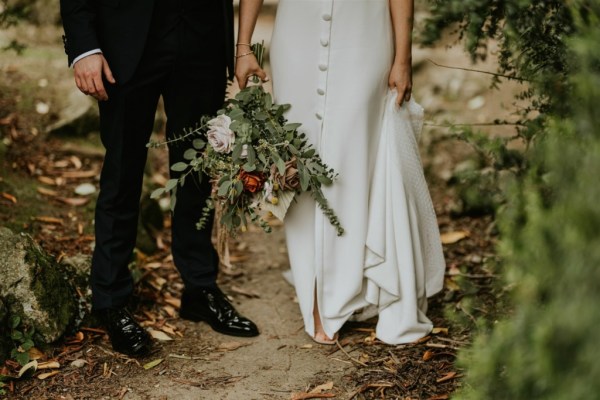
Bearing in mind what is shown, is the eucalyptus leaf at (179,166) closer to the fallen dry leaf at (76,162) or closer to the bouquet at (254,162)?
the bouquet at (254,162)

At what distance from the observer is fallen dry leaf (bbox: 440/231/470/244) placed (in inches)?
175

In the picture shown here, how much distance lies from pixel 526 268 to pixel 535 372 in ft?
0.85

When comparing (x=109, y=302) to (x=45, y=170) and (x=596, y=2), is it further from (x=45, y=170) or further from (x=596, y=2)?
(x=596, y=2)

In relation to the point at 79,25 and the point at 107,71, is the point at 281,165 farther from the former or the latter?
the point at 79,25

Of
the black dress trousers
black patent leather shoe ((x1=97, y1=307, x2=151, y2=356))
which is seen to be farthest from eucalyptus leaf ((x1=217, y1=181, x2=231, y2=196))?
black patent leather shoe ((x1=97, y1=307, x2=151, y2=356))

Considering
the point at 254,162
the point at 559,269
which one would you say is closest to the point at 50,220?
the point at 254,162

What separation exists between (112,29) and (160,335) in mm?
1524

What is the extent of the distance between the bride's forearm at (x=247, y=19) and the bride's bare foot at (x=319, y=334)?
138cm

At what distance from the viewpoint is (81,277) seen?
3.49 metres

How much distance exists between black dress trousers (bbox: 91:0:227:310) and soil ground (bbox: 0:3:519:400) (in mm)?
422

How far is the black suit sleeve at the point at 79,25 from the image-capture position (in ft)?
9.41

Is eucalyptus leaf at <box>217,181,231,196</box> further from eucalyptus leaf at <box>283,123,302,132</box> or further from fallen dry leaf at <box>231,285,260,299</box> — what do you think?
fallen dry leaf at <box>231,285,260,299</box>

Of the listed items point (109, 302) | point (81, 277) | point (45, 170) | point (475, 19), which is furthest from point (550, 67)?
point (45, 170)

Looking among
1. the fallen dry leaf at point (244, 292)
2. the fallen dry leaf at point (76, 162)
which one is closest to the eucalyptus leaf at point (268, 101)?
the fallen dry leaf at point (244, 292)
